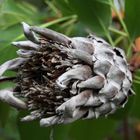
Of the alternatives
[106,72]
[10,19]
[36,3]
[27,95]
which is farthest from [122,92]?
[36,3]

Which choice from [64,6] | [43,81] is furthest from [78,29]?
[43,81]

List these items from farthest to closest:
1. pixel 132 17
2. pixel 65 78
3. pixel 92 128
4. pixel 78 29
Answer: pixel 92 128, pixel 78 29, pixel 132 17, pixel 65 78

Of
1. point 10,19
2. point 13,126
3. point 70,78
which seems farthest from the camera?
point 13,126

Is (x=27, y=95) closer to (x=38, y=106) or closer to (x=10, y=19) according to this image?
(x=38, y=106)

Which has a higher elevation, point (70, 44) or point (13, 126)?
point (70, 44)

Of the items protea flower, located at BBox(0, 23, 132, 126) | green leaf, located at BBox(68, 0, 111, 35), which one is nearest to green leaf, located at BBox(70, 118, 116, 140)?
green leaf, located at BBox(68, 0, 111, 35)

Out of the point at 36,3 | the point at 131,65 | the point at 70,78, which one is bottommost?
the point at 36,3

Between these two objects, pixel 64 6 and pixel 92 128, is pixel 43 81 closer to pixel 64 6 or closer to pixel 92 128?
pixel 64 6

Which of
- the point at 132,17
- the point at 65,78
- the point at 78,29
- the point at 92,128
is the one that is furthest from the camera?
the point at 92,128
